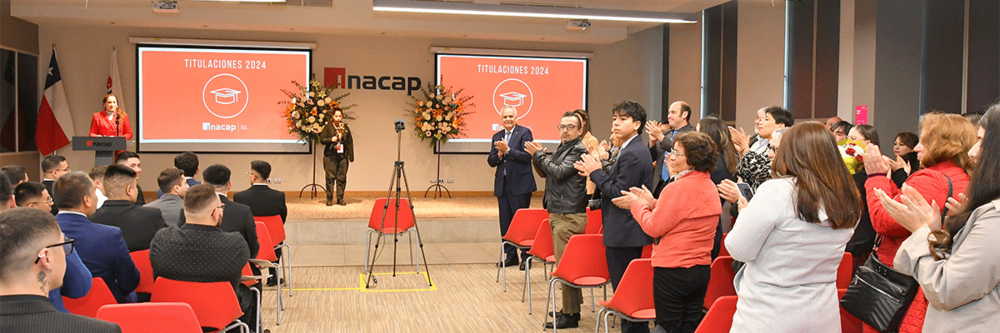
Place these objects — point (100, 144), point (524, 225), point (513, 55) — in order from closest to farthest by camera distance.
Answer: point (524, 225)
point (100, 144)
point (513, 55)

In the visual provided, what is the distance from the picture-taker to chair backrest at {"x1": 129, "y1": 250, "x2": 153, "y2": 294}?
3.37 meters

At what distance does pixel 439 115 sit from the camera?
34.8ft

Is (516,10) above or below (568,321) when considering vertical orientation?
above

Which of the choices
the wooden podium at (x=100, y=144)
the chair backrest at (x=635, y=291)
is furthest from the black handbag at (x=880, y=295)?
the wooden podium at (x=100, y=144)

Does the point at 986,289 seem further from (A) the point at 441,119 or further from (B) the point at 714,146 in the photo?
(A) the point at 441,119

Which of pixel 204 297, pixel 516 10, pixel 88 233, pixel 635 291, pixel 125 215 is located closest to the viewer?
pixel 88 233

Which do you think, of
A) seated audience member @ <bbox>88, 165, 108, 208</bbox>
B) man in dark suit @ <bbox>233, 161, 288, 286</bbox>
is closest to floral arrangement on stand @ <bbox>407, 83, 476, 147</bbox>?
man in dark suit @ <bbox>233, 161, 288, 286</bbox>

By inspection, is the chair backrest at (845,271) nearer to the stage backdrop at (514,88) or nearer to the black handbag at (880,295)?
the black handbag at (880,295)

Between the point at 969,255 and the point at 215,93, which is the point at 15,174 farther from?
the point at 215,93

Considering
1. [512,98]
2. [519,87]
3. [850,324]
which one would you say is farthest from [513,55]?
[850,324]

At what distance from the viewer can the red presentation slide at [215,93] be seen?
10172 mm

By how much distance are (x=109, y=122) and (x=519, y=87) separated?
5991 millimetres

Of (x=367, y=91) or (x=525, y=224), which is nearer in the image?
(x=525, y=224)

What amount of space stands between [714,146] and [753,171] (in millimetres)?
1129
